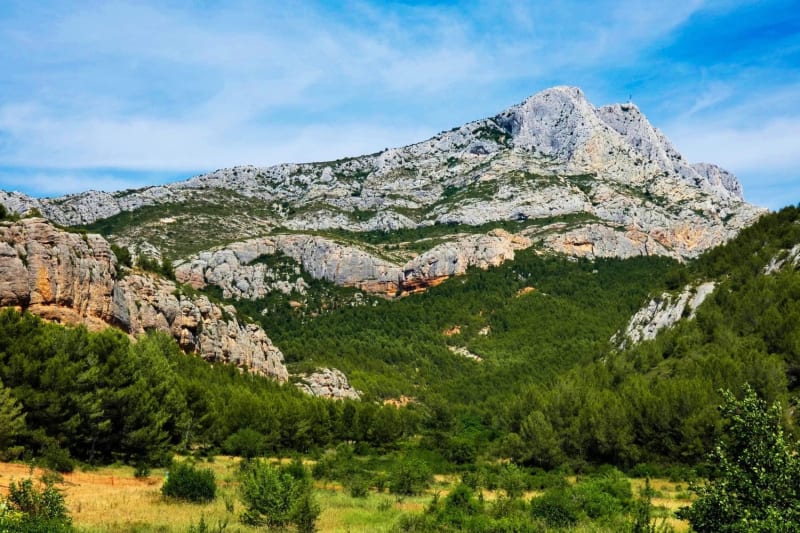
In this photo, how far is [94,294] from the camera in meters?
52.1

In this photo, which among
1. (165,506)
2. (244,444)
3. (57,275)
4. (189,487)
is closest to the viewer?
(165,506)

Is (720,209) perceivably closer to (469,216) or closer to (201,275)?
(469,216)

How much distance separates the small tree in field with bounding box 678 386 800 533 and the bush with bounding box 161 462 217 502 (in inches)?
662

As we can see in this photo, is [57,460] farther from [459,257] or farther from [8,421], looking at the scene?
[459,257]

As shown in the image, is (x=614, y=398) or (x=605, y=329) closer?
Result: (x=614, y=398)

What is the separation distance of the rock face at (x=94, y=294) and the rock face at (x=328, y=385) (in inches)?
548

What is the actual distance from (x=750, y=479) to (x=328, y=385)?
8346cm

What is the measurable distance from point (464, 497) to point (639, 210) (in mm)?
181161

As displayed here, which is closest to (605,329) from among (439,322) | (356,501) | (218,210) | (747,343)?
(439,322)

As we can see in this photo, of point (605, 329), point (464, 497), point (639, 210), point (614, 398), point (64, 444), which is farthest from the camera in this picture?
point (639, 210)

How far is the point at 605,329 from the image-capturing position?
12075cm

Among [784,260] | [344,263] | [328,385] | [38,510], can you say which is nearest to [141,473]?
[38,510]

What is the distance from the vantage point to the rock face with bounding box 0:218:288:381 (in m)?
45.1

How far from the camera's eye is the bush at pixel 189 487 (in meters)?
21.5
